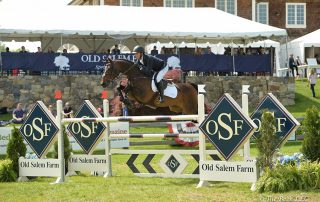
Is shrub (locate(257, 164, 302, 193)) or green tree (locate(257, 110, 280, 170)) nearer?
shrub (locate(257, 164, 302, 193))

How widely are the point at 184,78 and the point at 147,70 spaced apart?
15.3 meters

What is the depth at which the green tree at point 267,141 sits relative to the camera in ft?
40.2

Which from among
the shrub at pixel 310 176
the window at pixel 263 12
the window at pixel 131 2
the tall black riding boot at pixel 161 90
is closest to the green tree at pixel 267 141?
the shrub at pixel 310 176

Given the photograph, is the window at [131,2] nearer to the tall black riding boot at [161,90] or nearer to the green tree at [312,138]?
the tall black riding boot at [161,90]

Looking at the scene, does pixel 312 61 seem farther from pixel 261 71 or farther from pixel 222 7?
pixel 261 71

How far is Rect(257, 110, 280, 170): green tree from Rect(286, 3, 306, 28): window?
Answer: 135 ft

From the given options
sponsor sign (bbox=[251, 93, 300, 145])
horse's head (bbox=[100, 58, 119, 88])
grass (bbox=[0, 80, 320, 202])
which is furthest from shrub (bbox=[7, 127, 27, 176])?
sponsor sign (bbox=[251, 93, 300, 145])

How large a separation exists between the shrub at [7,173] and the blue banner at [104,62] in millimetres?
17154

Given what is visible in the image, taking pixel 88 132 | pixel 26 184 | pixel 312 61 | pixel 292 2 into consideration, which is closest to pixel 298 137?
pixel 88 132

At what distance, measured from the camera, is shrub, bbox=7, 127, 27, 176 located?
1526 centimetres

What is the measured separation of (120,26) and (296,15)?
21954 mm

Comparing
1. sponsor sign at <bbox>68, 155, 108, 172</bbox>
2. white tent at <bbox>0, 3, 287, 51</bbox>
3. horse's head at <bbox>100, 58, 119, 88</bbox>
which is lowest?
sponsor sign at <bbox>68, 155, 108, 172</bbox>

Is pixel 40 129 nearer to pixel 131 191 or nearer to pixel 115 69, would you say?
pixel 131 191

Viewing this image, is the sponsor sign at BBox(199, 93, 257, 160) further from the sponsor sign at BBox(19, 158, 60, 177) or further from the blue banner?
the blue banner
